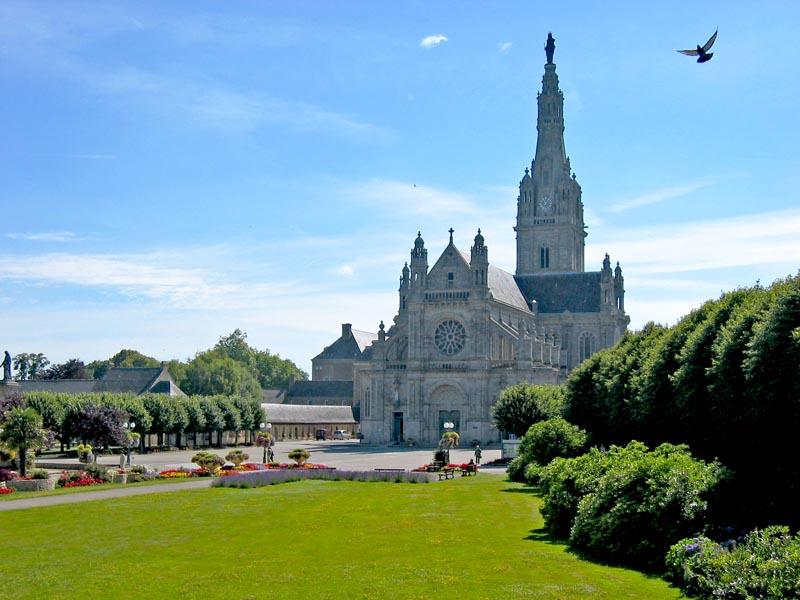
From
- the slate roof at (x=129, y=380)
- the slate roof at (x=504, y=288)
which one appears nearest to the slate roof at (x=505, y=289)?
the slate roof at (x=504, y=288)

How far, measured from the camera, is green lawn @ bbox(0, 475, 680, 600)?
18906mm

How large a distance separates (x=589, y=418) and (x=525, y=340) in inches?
1689

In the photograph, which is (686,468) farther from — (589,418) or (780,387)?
(589,418)

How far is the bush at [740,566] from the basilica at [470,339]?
2837 inches

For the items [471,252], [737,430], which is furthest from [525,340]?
[737,430]

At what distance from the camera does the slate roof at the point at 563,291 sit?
108 m

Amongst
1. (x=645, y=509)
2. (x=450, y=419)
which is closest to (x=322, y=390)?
(x=450, y=419)

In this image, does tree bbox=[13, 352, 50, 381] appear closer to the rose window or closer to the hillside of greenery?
the rose window

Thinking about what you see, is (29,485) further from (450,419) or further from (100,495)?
(450,419)

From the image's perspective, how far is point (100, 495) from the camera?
1512 inches

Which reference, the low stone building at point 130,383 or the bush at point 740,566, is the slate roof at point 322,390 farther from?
the bush at point 740,566

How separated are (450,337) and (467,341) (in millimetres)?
2144

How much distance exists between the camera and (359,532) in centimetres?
2662

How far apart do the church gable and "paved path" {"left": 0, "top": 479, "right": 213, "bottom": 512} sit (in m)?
53.6
